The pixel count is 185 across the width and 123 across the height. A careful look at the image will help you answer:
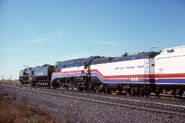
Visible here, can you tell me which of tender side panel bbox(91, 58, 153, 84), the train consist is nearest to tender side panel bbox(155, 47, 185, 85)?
the train consist

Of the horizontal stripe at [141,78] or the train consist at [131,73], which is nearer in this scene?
the horizontal stripe at [141,78]

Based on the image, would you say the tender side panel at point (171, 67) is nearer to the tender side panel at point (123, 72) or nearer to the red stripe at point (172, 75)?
the red stripe at point (172, 75)

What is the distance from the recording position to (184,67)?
13.8 m

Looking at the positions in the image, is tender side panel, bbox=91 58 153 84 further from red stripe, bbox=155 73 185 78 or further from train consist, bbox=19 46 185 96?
red stripe, bbox=155 73 185 78

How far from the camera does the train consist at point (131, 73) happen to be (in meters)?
14.7

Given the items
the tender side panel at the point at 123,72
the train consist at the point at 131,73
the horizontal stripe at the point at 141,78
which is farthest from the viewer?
the tender side panel at the point at 123,72

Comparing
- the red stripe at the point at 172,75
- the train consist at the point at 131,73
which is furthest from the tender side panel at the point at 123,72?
the red stripe at the point at 172,75

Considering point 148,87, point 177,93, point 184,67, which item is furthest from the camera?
point 148,87

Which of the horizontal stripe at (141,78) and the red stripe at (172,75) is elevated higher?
the red stripe at (172,75)

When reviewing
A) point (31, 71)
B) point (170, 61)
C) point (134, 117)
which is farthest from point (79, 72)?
point (31, 71)

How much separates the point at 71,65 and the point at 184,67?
1752 cm

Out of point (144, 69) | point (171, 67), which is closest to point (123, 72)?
point (144, 69)

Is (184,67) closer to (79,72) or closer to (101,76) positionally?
(101,76)

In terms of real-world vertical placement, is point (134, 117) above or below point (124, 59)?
below
